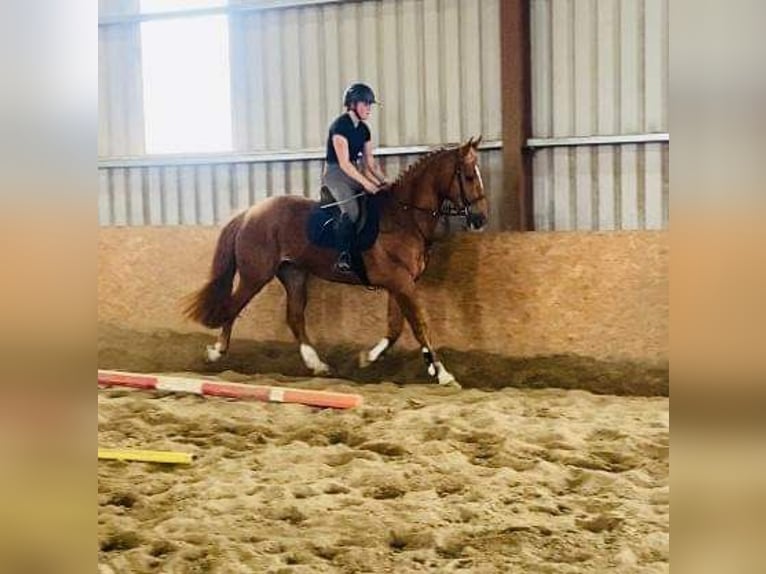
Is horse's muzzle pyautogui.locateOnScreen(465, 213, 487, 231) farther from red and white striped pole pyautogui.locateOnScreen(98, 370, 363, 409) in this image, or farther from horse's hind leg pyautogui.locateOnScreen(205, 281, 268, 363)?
horse's hind leg pyautogui.locateOnScreen(205, 281, 268, 363)

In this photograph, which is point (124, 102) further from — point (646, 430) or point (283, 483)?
point (646, 430)

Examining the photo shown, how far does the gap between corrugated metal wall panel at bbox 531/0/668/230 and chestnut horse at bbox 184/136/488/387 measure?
0.84 ft

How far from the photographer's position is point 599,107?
2.84 m

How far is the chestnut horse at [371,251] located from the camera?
2.84m

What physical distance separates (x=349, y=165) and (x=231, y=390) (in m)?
0.79

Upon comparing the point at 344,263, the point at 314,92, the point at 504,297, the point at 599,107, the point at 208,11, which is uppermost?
the point at 208,11

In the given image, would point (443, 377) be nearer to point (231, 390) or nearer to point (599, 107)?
point (231, 390)

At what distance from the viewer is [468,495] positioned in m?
2.23

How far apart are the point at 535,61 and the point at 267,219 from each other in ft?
3.23

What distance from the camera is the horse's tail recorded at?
3158 millimetres

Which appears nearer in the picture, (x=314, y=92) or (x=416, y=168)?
(x=416, y=168)

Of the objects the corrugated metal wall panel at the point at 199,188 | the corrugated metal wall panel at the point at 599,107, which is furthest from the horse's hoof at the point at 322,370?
the corrugated metal wall panel at the point at 599,107

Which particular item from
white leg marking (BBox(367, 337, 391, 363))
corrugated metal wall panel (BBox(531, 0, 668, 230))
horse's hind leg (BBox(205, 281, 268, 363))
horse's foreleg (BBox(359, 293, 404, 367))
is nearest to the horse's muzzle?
corrugated metal wall panel (BBox(531, 0, 668, 230))

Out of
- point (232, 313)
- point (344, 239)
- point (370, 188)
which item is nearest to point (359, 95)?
point (370, 188)
